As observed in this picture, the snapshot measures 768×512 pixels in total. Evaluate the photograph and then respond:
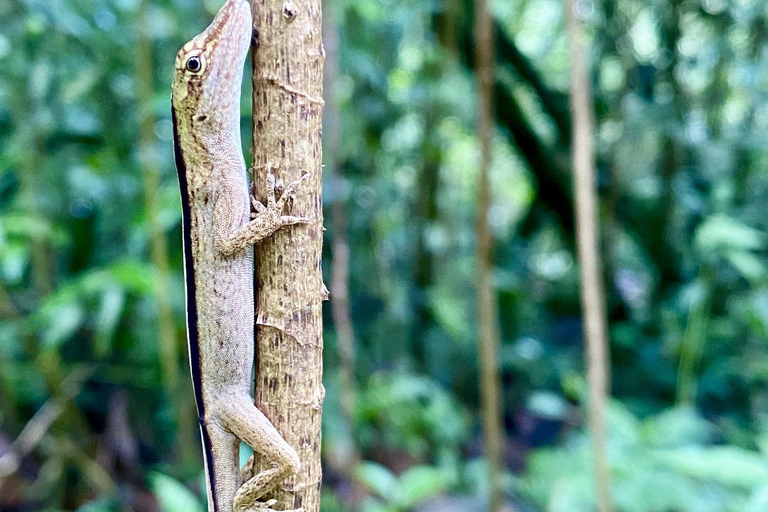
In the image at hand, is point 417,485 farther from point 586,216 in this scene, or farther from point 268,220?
point 268,220

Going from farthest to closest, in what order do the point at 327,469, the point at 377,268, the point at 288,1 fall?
the point at 377,268, the point at 327,469, the point at 288,1

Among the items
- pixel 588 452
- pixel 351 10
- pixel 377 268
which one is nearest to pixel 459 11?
pixel 351 10

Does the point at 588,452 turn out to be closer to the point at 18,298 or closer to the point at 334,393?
the point at 334,393

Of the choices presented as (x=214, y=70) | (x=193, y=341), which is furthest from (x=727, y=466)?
(x=214, y=70)

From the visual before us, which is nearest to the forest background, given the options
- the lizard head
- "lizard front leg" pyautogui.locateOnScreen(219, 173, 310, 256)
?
the lizard head

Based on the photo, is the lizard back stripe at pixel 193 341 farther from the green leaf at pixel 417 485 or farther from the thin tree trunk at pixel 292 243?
the green leaf at pixel 417 485

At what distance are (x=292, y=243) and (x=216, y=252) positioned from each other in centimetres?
57

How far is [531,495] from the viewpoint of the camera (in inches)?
165

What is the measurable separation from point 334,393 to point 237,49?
11.2 ft

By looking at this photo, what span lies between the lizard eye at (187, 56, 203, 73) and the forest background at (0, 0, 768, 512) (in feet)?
3.16

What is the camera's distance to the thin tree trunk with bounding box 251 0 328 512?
1.81 metres

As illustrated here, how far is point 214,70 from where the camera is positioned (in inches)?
87.4

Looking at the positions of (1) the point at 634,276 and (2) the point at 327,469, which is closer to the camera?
(2) the point at 327,469

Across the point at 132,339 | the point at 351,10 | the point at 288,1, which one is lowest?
the point at 132,339
